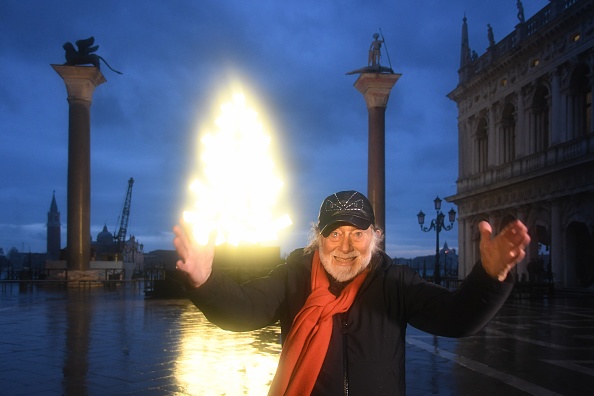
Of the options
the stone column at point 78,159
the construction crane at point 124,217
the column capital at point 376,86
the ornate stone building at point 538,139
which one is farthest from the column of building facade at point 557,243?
the construction crane at point 124,217

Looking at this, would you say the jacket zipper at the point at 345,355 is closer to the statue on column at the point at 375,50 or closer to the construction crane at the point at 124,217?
the statue on column at the point at 375,50

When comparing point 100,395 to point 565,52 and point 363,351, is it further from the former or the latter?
point 565,52

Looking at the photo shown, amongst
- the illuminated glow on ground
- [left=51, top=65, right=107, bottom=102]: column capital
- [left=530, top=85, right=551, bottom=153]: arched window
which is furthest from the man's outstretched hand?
[left=530, top=85, right=551, bottom=153]: arched window

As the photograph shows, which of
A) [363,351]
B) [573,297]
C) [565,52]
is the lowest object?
[573,297]

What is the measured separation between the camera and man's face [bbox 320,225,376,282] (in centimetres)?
262

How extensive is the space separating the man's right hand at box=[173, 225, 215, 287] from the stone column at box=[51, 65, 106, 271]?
23469 millimetres

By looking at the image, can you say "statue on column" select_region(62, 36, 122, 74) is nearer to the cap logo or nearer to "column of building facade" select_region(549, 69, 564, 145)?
"column of building facade" select_region(549, 69, 564, 145)

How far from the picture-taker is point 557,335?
10.2 m

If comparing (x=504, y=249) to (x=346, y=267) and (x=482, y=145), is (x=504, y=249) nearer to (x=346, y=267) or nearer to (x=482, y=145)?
(x=346, y=267)

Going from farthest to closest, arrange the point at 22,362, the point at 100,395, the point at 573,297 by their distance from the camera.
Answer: the point at 573,297, the point at 22,362, the point at 100,395

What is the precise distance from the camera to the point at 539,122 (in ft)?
95.5

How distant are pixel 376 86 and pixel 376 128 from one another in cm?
160

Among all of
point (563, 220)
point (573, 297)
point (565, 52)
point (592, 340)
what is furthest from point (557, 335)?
point (565, 52)

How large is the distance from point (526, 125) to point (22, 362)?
2757 centimetres
